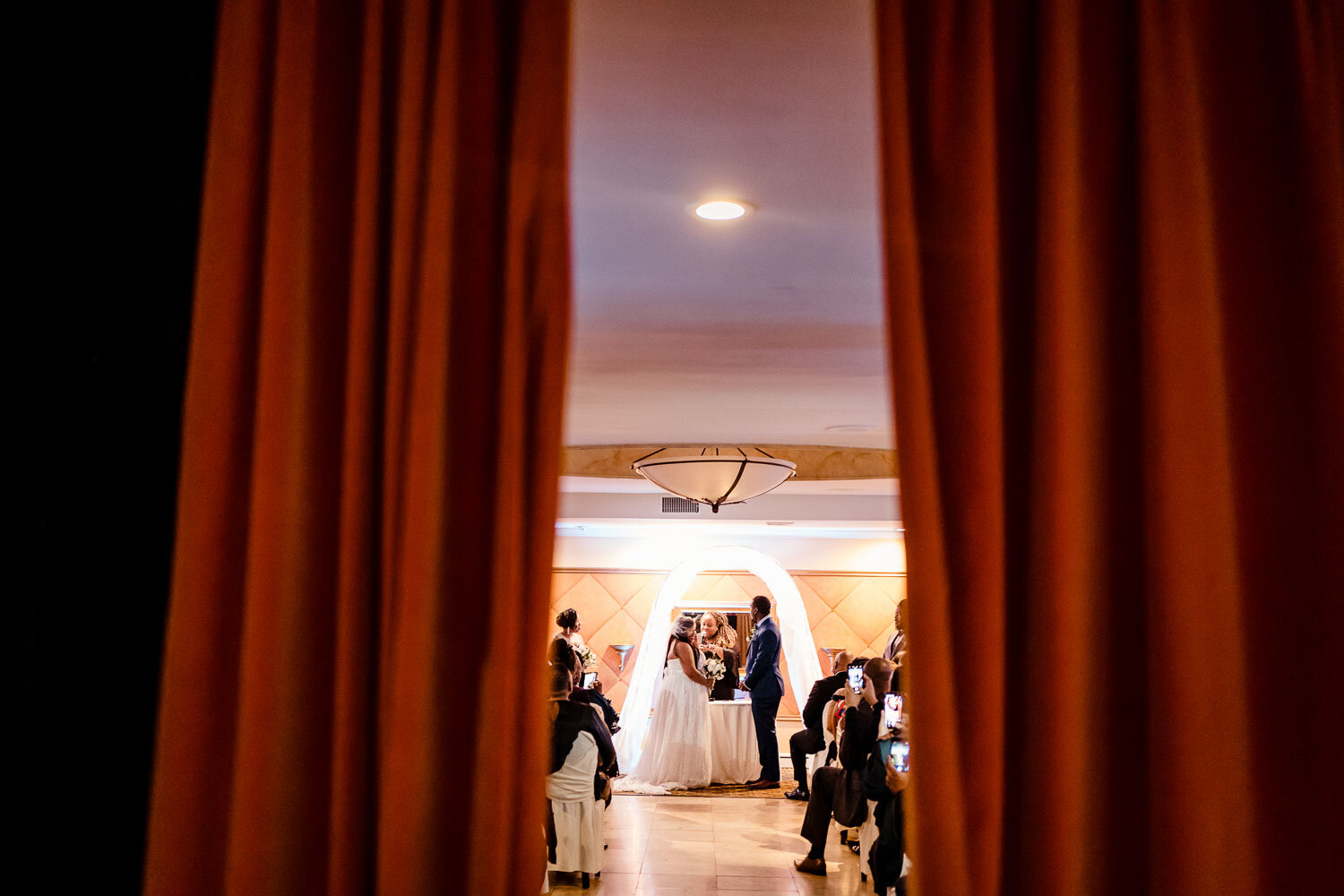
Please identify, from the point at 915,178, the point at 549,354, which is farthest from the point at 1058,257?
the point at 549,354

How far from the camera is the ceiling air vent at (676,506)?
10.1 metres

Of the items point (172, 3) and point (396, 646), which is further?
point (172, 3)

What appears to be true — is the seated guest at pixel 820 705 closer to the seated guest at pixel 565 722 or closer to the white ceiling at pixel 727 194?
the seated guest at pixel 565 722

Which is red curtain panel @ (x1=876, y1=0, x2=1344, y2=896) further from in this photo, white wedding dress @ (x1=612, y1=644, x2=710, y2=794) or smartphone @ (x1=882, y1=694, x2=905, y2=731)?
white wedding dress @ (x1=612, y1=644, x2=710, y2=794)

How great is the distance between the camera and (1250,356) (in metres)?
1.33

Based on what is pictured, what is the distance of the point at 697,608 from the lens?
11250mm

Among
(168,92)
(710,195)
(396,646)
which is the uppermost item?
(710,195)

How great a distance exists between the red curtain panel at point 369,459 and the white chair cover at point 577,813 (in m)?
4.02

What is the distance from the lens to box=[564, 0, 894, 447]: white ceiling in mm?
1849

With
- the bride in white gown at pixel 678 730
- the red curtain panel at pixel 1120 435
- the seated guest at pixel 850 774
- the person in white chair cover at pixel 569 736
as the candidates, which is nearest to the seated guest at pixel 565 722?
the person in white chair cover at pixel 569 736

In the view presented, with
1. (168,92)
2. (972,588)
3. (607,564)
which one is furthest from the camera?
(607,564)

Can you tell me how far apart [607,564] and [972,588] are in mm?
10421

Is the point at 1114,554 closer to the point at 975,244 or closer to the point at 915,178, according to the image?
the point at 975,244

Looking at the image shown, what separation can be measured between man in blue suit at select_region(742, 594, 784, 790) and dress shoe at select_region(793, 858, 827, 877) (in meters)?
2.71
